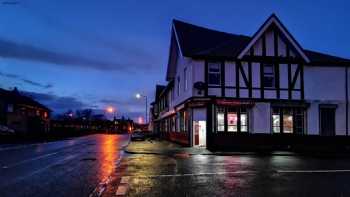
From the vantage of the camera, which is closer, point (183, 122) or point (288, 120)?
point (288, 120)

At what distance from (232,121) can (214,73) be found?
416 cm

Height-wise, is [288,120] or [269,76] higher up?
[269,76]

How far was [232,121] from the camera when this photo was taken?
30562 mm

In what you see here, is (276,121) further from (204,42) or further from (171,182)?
(171,182)

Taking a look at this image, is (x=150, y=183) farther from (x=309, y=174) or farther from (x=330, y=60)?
(x=330, y=60)

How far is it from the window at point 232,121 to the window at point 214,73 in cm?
272

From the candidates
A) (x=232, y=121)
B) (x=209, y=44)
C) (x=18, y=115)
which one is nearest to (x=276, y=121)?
(x=232, y=121)

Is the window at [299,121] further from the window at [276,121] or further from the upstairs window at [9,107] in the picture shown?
the upstairs window at [9,107]

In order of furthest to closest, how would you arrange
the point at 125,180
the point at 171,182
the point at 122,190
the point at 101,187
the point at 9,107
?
the point at 9,107, the point at 125,180, the point at 171,182, the point at 101,187, the point at 122,190

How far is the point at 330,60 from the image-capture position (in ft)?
107

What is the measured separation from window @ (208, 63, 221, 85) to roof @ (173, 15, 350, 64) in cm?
82

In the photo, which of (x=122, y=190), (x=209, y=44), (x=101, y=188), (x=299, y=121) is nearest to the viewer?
(x=122, y=190)

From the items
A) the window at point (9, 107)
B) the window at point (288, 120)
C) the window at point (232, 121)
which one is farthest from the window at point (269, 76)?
the window at point (9, 107)

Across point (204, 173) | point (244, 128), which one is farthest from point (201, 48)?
point (204, 173)
